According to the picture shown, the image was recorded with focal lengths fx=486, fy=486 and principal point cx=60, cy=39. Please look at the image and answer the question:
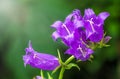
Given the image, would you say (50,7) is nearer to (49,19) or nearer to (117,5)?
(49,19)

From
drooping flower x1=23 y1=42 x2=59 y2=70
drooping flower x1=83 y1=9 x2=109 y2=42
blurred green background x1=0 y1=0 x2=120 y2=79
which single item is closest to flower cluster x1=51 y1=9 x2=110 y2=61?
drooping flower x1=83 y1=9 x2=109 y2=42

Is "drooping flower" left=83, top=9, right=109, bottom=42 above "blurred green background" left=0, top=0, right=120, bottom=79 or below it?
below

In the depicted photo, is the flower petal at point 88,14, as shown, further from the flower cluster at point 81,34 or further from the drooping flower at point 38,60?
the drooping flower at point 38,60

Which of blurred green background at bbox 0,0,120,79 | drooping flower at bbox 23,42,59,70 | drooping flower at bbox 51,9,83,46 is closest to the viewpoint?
drooping flower at bbox 51,9,83,46

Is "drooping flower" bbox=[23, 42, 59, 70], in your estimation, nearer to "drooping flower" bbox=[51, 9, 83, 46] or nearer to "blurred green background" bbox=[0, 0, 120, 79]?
"drooping flower" bbox=[51, 9, 83, 46]

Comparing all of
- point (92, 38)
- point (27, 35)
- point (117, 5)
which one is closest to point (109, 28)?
point (117, 5)
